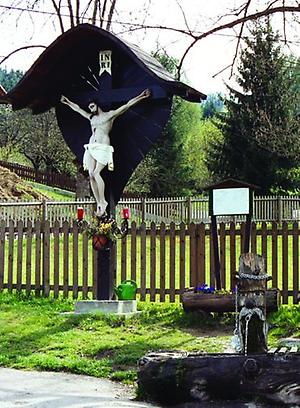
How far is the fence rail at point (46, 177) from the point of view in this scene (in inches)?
2124

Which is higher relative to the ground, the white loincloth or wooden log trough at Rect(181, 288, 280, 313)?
the white loincloth

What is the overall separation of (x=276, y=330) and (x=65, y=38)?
5.90 metres

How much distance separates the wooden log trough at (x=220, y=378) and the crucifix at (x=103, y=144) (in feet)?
16.6

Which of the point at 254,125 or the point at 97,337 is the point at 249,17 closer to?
the point at 97,337

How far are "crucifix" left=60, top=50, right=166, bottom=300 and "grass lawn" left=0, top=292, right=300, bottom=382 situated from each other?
34.0 inches

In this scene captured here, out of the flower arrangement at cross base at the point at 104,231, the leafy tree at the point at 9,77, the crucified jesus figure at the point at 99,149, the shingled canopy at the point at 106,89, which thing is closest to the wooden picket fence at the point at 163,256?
the flower arrangement at cross base at the point at 104,231

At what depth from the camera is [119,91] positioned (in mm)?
11719

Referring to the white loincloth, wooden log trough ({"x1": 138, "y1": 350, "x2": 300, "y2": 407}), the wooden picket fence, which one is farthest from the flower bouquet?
wooden log trough ({"x1": 138, "y1": 350, "x2": 300, "y2": 407})

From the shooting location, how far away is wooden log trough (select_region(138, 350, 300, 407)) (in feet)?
20.2

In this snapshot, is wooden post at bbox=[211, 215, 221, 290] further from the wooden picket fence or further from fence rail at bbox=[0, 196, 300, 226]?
→ fence rail at bbox=[0, 196, 300, 226]

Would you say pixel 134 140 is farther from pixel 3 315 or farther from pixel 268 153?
pixel 268 153

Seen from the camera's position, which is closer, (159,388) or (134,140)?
(159,388)

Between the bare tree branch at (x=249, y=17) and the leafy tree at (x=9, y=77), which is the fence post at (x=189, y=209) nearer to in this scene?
the bare tree branch at (x=249, y=17)

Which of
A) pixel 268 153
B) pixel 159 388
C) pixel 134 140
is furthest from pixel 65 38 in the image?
pixel 268 153
